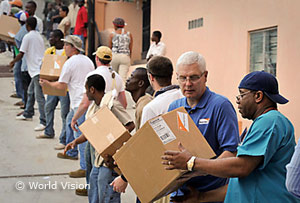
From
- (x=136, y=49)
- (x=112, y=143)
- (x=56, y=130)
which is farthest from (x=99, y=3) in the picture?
(x=112, y=143)

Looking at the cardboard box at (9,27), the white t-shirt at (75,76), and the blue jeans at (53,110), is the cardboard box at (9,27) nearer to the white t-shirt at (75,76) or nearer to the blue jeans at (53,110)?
the blue jeans at (53,110)

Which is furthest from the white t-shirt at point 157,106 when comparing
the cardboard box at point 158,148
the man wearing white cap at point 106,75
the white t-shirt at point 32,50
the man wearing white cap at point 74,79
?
the white t-shirt at point 32,50

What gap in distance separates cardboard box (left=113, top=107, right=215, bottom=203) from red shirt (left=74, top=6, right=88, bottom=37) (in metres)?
11.1

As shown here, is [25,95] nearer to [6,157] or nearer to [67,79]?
[6,157]

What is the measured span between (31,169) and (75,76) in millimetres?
1796

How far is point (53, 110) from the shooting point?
8.46 m

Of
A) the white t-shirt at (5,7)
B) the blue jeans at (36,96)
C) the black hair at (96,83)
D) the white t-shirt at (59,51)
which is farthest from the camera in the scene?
the white t-shirt at (5,7)

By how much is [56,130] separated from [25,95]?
1300 millimetres

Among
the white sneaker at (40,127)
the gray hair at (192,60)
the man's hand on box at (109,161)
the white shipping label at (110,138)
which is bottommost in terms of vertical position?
the white sneaker at (40,127)

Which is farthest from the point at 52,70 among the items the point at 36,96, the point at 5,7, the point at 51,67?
the point at 5,7

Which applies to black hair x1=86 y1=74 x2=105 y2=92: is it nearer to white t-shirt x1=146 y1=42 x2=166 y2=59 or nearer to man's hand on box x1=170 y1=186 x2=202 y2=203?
man's hand on box x1=170 y1=186 x2=202 y2=203

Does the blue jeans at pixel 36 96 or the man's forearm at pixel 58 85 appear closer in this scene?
the man's forearm at pixel 58 85

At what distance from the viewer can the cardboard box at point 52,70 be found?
23.5 ft

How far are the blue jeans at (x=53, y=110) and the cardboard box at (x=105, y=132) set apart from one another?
365cm
